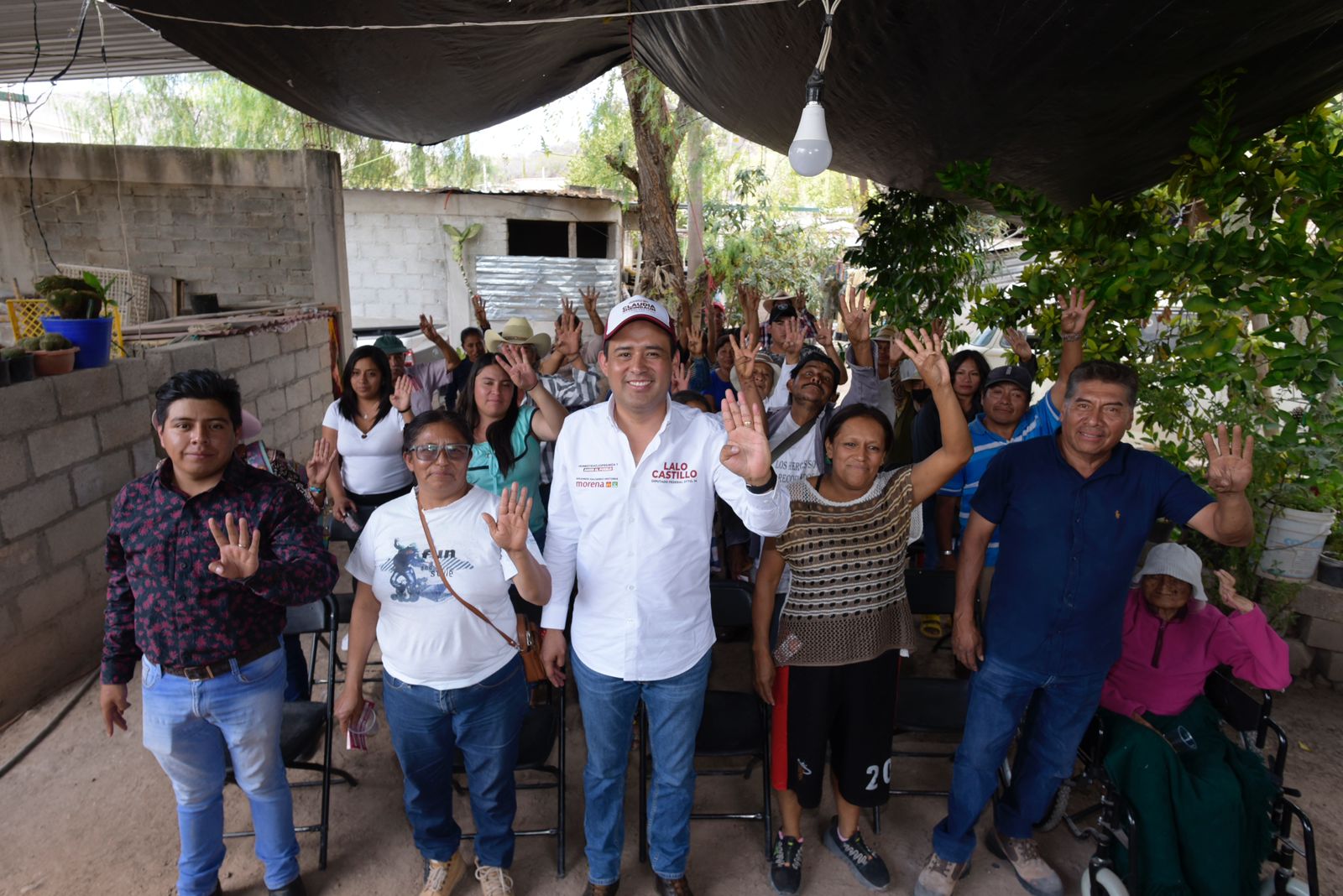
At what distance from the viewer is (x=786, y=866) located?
9.46 ft

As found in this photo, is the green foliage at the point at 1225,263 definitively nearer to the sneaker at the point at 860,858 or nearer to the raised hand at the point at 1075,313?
the raised hand at the point at 1075,313

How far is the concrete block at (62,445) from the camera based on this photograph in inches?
154

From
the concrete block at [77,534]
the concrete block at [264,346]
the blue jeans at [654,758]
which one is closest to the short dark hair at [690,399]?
the blue jeans at [654,758]

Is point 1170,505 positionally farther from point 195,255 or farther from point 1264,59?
point 195,255

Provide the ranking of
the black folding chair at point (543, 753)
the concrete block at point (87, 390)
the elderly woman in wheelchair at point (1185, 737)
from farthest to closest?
the concrete block at point (87, 390), the black folding chair at point (543, 753), the elderly woman in wheelchair at point (1185, 737)

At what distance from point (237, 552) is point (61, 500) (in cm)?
283

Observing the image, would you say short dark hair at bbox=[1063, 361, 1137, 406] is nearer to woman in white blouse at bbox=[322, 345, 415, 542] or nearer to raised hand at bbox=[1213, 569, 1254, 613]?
raised hand at bbox=[1213, 569, 1254, 613]

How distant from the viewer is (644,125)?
31.3 ft

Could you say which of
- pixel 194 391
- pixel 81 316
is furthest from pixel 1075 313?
pixel 81 316

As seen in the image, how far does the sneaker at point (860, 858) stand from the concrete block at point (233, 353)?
16.9 ft

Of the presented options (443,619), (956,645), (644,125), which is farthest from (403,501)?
(644,125)

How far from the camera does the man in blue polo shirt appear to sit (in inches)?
98.7

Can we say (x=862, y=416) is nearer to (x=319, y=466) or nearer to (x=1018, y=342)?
(x=1018, y=342)

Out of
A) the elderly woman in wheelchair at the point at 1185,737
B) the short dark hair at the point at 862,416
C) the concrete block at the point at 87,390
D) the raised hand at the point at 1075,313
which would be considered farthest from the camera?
the concrete block at the point at 87,390
